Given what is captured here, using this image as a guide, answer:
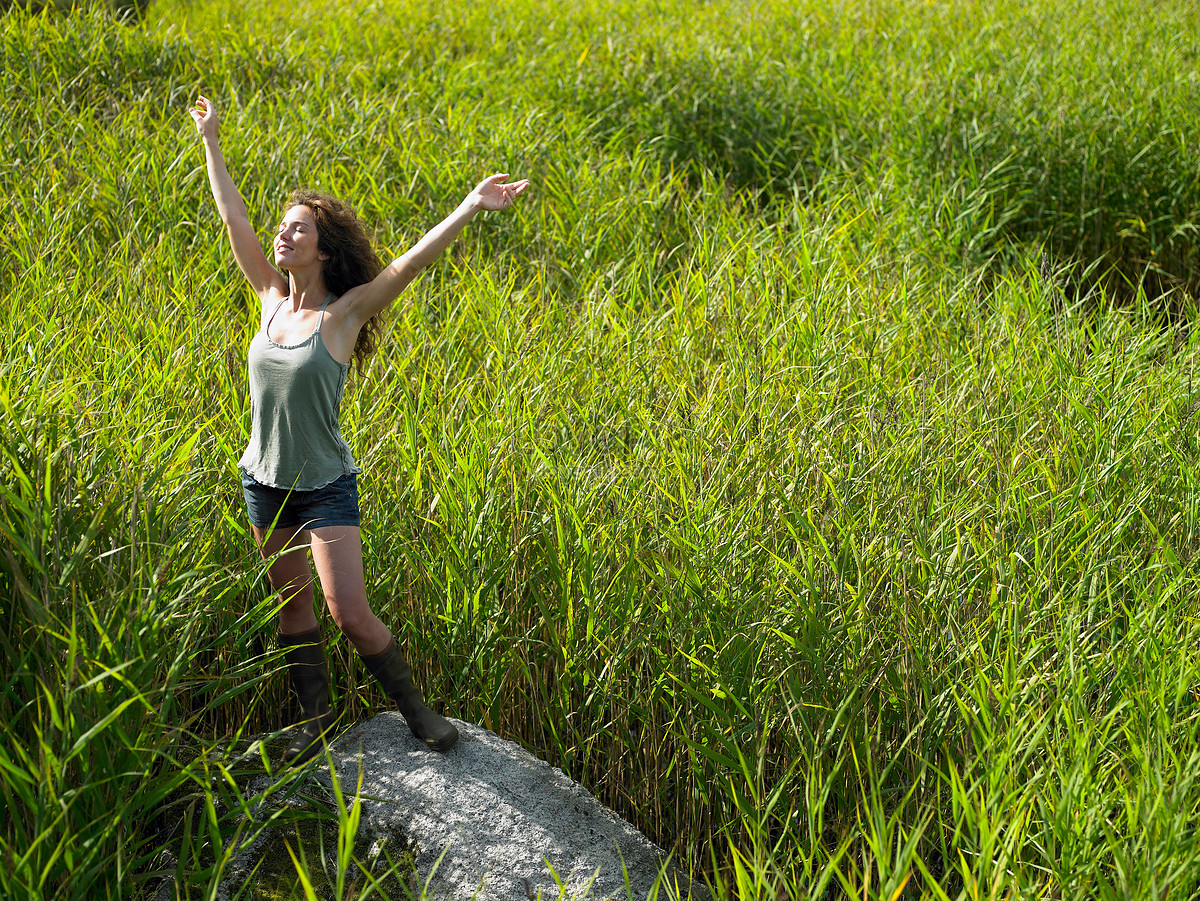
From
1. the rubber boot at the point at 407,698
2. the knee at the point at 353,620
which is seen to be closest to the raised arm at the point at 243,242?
the knee at the point at 353,620

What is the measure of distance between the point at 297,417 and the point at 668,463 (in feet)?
3.78

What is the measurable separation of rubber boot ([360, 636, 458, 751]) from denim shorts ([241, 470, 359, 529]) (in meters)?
0.29

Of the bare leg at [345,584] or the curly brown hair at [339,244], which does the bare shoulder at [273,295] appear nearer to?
the curly brown hair at [339,244]

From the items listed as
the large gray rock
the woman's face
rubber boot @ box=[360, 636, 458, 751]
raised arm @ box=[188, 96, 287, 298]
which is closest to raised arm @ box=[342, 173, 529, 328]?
the woman's face

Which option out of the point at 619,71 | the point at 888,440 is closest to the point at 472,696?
the point at 888,440

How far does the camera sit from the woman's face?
6.66 feet

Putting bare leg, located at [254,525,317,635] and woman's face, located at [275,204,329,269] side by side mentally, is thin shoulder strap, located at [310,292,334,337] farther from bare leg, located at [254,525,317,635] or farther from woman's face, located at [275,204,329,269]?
bare leg, located at [254,525,317,635]

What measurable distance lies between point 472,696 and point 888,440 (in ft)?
4.92

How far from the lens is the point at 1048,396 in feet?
10.5

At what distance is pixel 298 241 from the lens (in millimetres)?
2031

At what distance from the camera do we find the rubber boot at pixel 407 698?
6.48ft

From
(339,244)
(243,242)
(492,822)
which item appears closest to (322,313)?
(339,244)

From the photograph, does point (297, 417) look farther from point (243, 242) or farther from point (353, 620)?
point (243, 242)

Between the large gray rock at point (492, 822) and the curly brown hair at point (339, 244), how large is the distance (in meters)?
0.92
